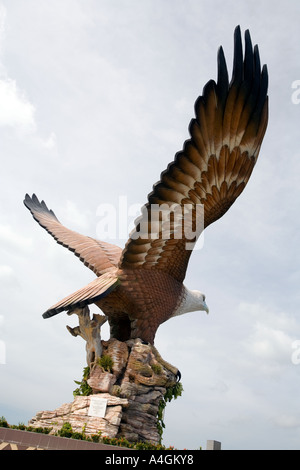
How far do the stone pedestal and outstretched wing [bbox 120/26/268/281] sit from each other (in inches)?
72.3

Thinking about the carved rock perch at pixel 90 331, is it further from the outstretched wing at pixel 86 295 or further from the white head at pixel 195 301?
the white head at pixel 195 301

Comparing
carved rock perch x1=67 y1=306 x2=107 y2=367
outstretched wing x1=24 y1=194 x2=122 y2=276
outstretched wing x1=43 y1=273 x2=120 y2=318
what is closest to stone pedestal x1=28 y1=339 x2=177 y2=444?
carved rock perch x1=67 y1=306 x2=107 y2=367

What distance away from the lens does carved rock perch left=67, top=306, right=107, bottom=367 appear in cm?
776

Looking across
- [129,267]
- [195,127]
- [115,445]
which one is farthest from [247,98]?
[115,445]

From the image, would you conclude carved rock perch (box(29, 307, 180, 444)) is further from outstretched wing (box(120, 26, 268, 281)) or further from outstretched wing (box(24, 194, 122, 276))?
outstretched wing (box(120, 26, 268, 281))

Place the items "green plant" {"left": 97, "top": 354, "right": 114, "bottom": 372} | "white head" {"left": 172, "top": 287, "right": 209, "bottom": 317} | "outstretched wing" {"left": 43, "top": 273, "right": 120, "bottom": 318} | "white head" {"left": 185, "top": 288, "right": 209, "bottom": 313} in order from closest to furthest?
1. "outstretched wing" {"left": 43, "top": 273, "right": 120, "bottom": 318}
2. "green plant" {"left": 97, "top": 354, "right": 114, "bottom": 372}
3. "white head" {"left": 172, "top": 287, "right": 209, "bottom": 317}
4. "white head" {"left": 185, "top": 288, "right": 209, "bottom": 313}

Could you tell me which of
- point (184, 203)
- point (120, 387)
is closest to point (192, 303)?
point (120, 387)

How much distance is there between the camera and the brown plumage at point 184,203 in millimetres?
6230

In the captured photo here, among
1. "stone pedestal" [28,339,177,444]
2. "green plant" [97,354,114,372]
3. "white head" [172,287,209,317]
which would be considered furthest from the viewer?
"white head" [172,287,209,317]

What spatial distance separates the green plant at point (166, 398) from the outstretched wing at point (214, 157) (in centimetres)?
266

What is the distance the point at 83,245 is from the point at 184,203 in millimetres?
A: 3480

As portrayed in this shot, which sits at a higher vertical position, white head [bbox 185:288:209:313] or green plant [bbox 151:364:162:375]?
white head [bbox 185:288:209:313]
